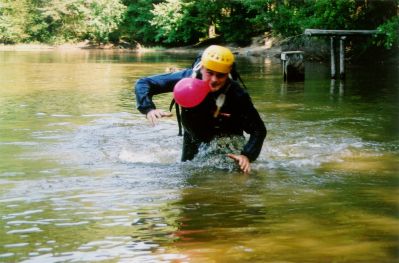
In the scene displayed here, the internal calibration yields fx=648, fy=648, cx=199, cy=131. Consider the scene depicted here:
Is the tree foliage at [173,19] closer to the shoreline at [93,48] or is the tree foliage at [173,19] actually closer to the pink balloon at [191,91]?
the shoreline at [93,48]

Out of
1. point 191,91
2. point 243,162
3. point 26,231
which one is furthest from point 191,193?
point 26,231

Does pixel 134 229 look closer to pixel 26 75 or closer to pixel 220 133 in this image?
pixel 220 133

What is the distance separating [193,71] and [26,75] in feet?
59.5

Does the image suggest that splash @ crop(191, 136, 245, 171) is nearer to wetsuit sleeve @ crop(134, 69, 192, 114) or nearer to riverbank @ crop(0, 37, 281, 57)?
wetsuit sleeve @ crop(134, 69, 192, 114)

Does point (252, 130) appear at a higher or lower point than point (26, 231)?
higher

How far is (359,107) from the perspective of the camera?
12.9 metres

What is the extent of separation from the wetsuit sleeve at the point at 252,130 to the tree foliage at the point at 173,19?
55.6 ft

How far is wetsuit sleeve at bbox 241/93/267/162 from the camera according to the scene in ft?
19.7

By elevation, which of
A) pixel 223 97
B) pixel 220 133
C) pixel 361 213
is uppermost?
pixel 223 97

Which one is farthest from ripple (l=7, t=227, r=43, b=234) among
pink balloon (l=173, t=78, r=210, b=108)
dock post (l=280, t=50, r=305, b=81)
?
dock post (l=280, t=50, r=305, b=81)

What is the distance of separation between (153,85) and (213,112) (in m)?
0.65

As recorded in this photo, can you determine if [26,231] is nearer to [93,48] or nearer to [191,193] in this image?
[191,193]

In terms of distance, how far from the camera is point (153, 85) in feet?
20.6

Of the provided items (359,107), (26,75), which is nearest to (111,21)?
(26,75)
